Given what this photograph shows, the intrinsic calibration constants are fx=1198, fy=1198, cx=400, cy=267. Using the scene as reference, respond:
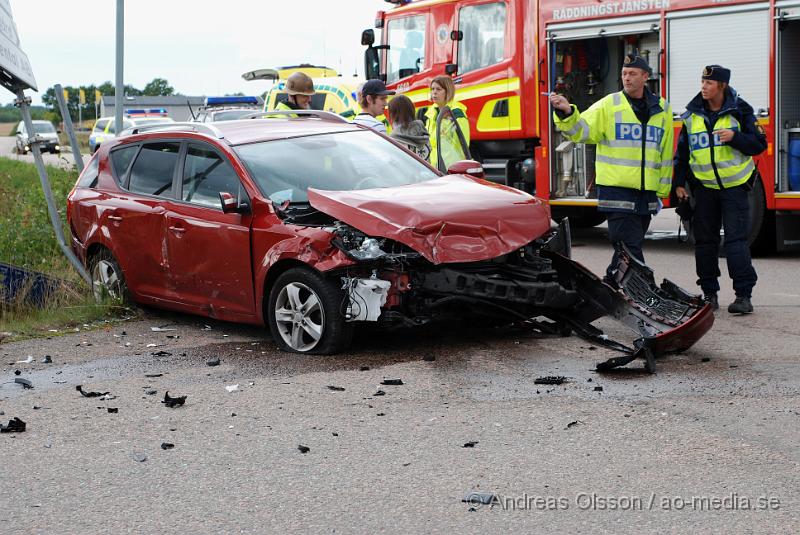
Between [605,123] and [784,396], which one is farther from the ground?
[605,123]

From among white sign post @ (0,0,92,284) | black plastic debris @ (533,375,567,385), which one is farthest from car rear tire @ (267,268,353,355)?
white sign post @ (0,0,92,284)

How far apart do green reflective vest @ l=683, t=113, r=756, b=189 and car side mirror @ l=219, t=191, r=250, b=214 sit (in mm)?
3352

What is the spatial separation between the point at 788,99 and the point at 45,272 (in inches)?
275

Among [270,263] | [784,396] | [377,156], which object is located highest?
[377,156]

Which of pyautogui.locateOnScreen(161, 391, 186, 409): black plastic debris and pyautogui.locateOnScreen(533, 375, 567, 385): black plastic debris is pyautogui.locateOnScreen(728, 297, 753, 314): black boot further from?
pyautogui.locateOnScreen(161, 391, 186, 409): black plastic debris

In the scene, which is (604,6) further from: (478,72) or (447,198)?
(447,198)

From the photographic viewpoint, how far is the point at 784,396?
580cm

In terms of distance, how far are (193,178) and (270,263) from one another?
123 cm

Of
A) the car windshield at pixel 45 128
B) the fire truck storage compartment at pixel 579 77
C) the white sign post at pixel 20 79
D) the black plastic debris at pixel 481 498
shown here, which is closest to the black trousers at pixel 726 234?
the fire truck storage compartment at pixel 579 77

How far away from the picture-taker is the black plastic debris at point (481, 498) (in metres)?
4.37

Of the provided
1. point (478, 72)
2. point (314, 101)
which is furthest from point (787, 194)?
point (314, 101)

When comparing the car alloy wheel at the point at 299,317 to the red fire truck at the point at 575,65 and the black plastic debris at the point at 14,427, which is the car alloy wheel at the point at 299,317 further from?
the red fire truck at the point at 575,65

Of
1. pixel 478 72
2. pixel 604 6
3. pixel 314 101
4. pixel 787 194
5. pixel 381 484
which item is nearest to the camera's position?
pixel 381 484

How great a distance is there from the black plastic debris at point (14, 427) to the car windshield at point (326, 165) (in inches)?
93.5
